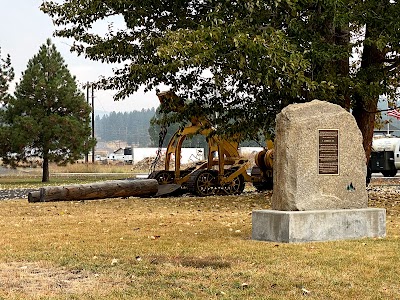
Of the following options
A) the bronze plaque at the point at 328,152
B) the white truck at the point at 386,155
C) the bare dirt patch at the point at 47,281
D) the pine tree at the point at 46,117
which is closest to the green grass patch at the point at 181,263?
the bare dirt patch at the point at 47,281

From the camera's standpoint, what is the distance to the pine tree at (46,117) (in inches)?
1574

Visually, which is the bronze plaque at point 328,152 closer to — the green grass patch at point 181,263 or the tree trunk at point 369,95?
the green grass patch at point 181,263

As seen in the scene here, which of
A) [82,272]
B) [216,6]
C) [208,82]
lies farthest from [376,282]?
[208,82]

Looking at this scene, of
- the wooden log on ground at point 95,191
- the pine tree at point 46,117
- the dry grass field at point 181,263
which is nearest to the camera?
the dry grass field at point 181,263

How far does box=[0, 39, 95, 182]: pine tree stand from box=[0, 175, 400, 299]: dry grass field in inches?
1011

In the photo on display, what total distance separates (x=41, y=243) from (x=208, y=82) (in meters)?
12.1

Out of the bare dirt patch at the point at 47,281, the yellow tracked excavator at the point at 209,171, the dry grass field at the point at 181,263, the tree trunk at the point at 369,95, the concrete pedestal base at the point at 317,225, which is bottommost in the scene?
the bare dirt patch at the point at 47,281

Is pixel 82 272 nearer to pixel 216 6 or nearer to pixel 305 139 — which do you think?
pixel 305 139

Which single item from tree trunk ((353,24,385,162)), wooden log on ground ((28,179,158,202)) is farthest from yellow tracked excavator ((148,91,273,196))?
tree trunk ((353,24,385,162))

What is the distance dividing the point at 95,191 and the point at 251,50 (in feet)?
24.8

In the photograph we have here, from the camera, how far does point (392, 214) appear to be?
1670 centimetres

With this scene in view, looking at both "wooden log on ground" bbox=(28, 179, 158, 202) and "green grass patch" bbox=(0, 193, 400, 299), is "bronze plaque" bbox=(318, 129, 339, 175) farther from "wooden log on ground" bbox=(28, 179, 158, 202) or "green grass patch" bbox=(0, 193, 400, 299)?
"wooden log on ground" bbox=(28, 179, 158, 202)

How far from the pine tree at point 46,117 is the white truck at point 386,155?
A: 1619cm

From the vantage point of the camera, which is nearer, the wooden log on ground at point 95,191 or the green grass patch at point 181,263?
the green grass patch at point 181,263
